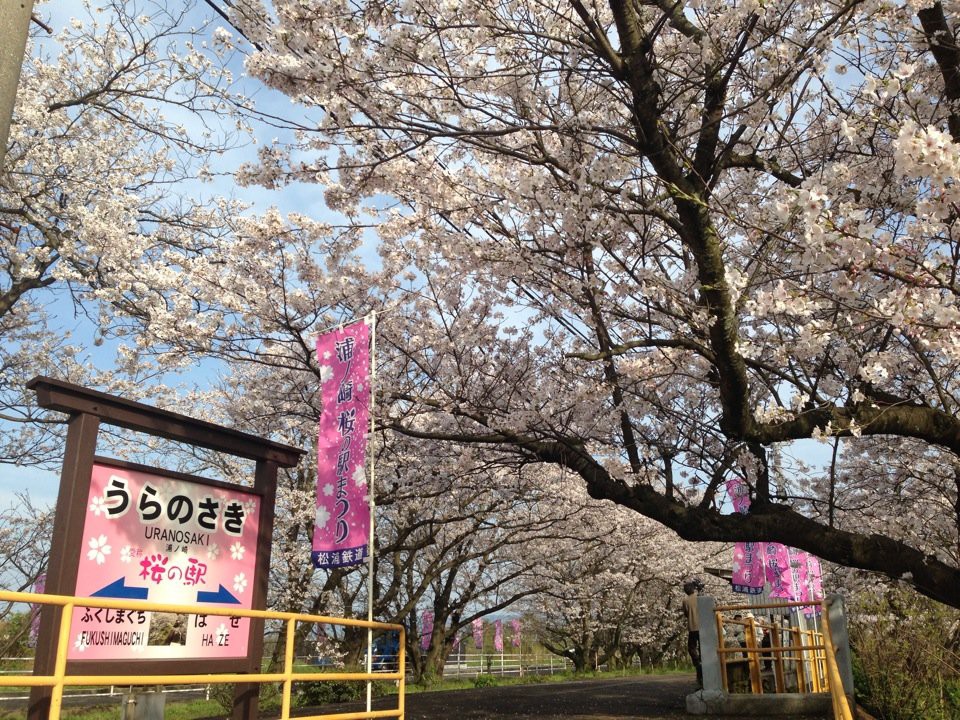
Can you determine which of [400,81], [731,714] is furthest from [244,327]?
[731,714]

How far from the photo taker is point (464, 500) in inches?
667

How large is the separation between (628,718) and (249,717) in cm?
735

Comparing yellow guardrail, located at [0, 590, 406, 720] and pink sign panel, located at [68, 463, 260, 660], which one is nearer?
yellow guardrail, located at [0, 590, 406, 720]

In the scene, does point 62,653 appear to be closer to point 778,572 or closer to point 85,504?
point 85,504

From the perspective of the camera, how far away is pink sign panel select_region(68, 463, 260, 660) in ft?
17.1

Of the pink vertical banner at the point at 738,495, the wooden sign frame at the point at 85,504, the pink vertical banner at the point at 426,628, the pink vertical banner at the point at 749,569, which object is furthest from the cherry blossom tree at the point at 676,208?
the pink vertical banner at the point at 426,628

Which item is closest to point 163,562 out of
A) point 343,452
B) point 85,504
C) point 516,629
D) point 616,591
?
point 85,504

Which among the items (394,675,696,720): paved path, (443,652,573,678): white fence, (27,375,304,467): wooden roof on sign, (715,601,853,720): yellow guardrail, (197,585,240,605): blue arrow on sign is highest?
(27,375,304,467): wooden roof on sign

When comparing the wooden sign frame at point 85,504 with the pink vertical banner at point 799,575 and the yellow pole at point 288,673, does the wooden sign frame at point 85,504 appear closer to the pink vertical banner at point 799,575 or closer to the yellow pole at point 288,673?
A: the yellow pole at point 288,673

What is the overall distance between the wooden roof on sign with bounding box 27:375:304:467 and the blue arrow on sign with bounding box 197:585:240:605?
1.22 m

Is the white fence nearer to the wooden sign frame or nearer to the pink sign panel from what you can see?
the wooden sign frame

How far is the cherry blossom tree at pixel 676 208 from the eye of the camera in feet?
16.8

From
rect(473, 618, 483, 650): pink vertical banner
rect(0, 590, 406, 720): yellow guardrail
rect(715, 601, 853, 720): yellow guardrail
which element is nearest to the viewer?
rect(0, 590, 406, 720): yellow guardrail

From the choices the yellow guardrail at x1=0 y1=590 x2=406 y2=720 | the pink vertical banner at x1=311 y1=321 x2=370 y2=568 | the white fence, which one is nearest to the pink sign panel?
the yellow guardrail at x1=0 y1=590 x2=406 y2=720
